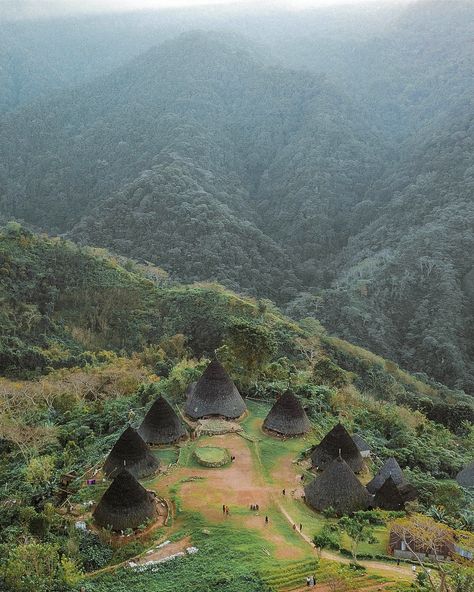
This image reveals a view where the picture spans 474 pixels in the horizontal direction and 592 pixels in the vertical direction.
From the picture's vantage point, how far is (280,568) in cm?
1861

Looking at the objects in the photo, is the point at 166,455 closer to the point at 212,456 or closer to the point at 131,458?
the point at 212,456

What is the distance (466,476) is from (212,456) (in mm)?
14114

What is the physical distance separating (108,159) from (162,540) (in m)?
114

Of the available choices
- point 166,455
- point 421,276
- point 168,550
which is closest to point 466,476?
point 166,455

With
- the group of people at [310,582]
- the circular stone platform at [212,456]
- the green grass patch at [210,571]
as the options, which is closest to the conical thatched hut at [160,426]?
the circular stone platform at [212,456]

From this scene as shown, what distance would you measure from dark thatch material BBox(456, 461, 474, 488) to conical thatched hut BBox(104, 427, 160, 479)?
16.4 meters

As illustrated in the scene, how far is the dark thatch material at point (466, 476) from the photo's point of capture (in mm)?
30614

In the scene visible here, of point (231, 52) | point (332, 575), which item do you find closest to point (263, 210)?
point (231, 52)

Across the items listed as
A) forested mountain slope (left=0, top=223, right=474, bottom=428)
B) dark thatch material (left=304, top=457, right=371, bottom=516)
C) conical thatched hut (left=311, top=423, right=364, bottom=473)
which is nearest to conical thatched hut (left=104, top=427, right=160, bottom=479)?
dark thatch material (left=304, top=457, right=371, bottom=516)

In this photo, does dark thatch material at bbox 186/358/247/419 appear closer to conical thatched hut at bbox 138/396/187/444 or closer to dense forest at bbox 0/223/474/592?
conical thatched hut at bbox 138/396/187/444

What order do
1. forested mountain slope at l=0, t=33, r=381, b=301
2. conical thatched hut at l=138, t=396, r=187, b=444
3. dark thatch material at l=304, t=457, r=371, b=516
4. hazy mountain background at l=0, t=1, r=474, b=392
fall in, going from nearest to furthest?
dark thatch material at l=304, t=457, r=371, b=516, conical thatched hut at l=138, t=396, r=187, b=444, hazy mountain background at l=0, t=1, r=474, b=392, forested mountain slope at l=0, t=33, r=381, b=301

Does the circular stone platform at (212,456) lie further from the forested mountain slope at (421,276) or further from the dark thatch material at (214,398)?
the forested mountain slope at (421,276)

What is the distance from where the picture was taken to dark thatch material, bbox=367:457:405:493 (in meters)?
25.8

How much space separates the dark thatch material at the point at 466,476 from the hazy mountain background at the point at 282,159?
3751 cm
